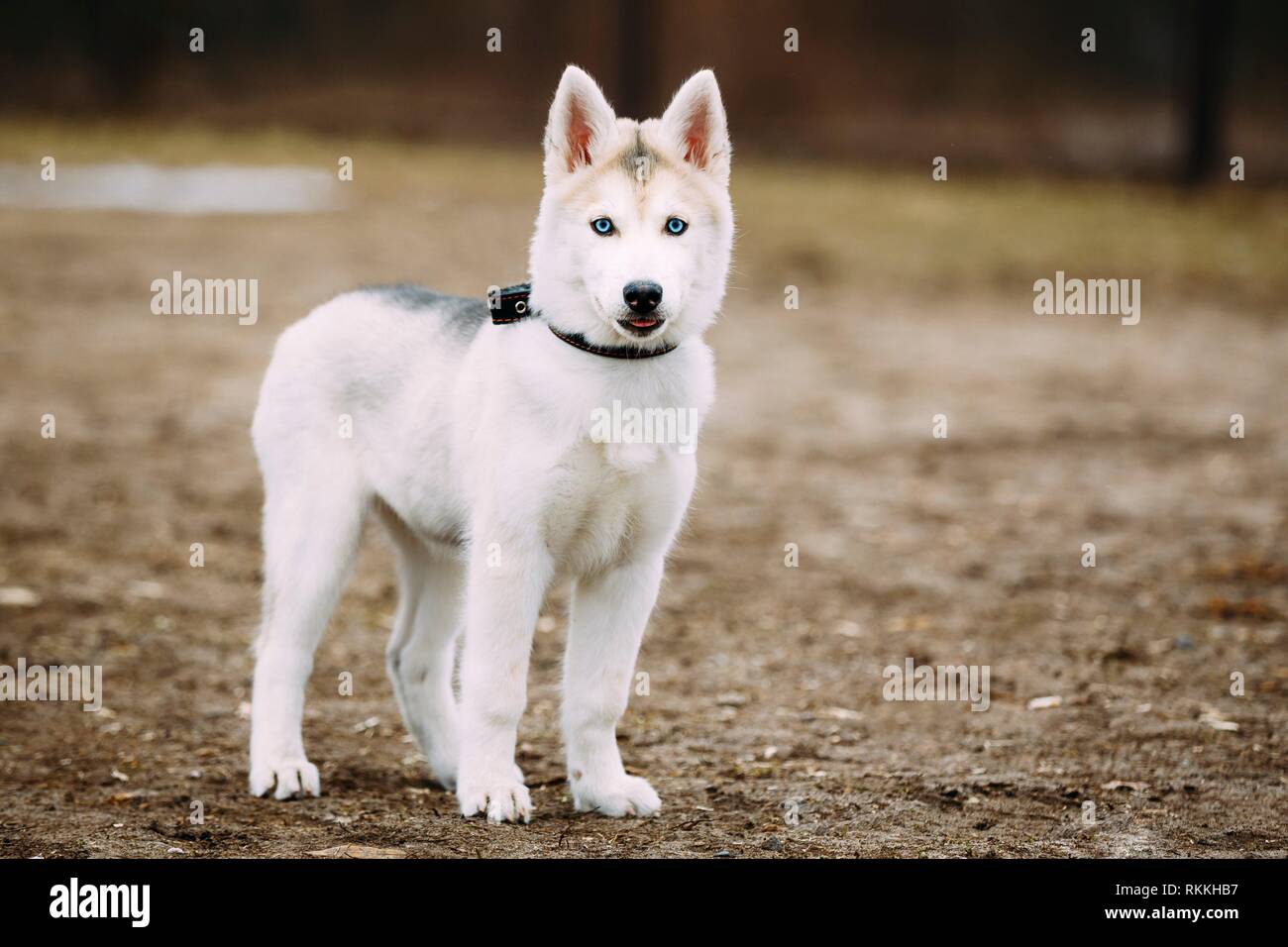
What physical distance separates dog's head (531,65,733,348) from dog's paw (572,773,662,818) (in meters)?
1.33

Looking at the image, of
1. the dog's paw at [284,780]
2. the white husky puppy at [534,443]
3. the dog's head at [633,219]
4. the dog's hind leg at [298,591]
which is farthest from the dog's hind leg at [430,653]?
the dog's head at [633,219]

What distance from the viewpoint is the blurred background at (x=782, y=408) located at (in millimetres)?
5199

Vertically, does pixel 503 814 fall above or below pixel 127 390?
below

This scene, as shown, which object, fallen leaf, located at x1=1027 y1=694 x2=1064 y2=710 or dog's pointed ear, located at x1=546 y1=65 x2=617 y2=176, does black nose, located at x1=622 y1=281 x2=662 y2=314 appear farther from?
fallen leaf, located at x1=1027 y1=694 x2=1064 y2=710

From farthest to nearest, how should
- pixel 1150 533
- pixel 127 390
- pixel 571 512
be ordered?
pixel 127 390 < pixel 1150 533 < pixel 571 512

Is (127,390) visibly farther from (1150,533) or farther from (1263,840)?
(1263,840)

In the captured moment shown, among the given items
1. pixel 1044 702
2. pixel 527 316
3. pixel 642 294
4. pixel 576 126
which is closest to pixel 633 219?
pixel 642 294

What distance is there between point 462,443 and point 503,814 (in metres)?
1.07

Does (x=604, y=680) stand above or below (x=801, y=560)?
below

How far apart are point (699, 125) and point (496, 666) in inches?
64.7

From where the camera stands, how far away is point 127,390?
10.9 m

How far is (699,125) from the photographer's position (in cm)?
457

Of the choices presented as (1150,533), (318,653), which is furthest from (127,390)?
(1150,533)

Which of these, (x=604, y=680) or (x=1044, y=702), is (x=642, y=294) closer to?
(x=604, y=680)
